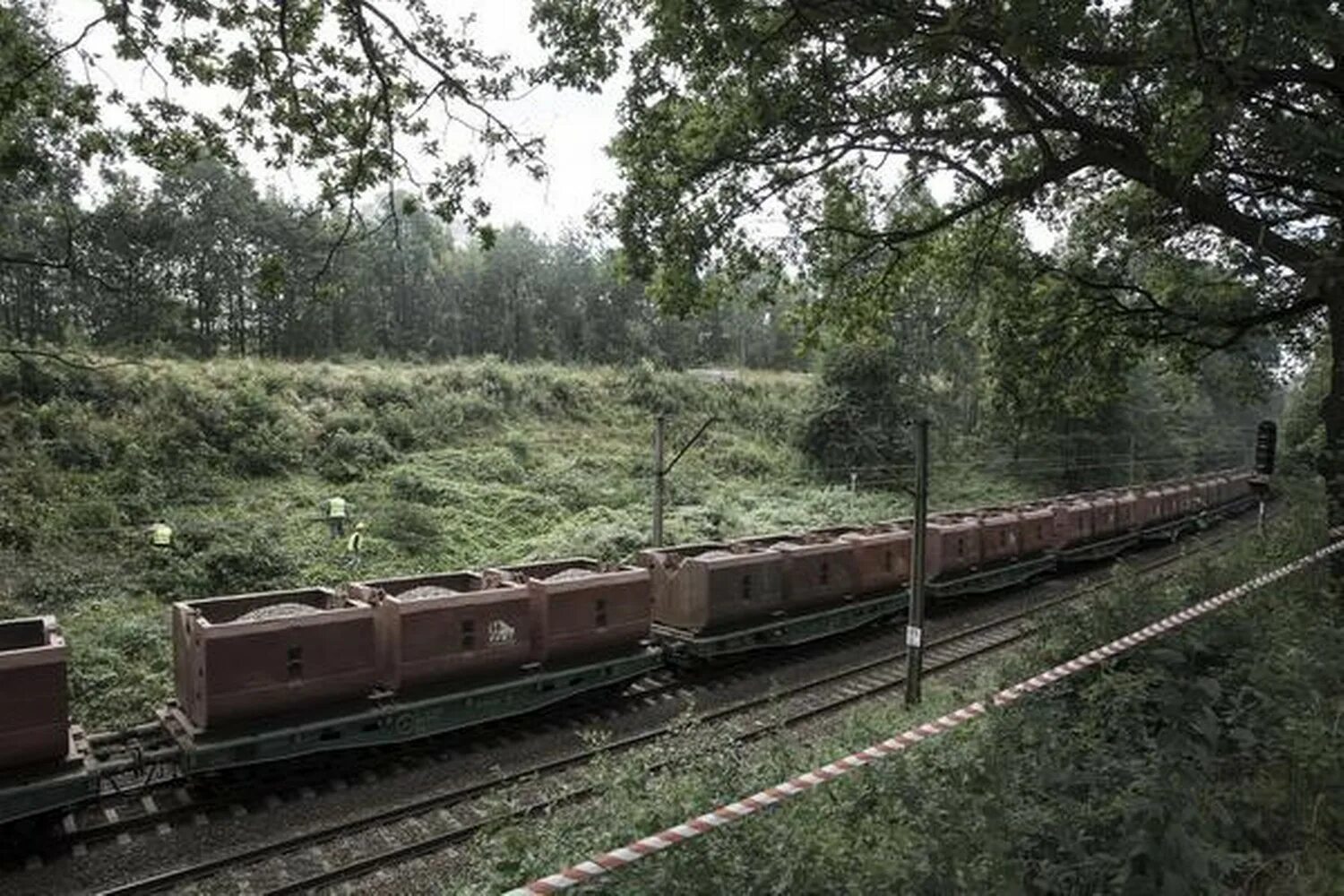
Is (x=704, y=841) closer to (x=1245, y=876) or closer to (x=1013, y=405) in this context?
(x=1245, y=876)

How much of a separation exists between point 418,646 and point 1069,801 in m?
8.32

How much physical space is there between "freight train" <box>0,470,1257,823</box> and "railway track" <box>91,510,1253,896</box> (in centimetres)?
132

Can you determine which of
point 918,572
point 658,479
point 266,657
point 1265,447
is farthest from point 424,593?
point 1265,447

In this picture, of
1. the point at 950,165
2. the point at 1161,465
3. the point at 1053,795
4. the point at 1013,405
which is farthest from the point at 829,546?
the point at 1161,465

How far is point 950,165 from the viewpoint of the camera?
12.2 m

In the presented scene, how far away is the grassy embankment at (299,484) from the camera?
57.6 ft

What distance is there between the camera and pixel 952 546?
20.2m

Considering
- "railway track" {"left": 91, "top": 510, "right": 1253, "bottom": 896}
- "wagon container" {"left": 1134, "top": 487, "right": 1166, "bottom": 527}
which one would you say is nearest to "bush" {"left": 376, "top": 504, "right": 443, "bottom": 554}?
"railway track" {"left": 91, "top": 510, "right": 1253, "bottom": 896}

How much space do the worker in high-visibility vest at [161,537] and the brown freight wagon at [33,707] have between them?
1047 cm

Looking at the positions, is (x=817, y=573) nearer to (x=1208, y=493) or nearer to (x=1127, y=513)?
(x=1127, y=513)

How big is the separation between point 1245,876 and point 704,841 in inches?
124

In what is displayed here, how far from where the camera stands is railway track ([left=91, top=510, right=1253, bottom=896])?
26.9 feet

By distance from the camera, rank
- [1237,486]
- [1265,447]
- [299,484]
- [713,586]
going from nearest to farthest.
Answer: [713,586] < [1265,447] < [299,484] < [1237,486]

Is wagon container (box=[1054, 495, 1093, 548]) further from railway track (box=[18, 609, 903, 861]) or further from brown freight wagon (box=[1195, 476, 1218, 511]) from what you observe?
railway track (box=[18, 609, 903, 861])
